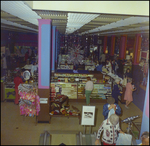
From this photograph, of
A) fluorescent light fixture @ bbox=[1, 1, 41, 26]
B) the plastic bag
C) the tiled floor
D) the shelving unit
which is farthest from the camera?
the shelving unit

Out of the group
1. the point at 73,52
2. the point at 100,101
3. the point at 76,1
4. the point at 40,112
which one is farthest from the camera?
the point at 73,52

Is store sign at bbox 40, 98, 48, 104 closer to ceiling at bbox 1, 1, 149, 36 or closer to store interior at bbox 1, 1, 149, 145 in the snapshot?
store interior at bbox 1, 1, 149, 145

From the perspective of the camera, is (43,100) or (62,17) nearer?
(62,17)

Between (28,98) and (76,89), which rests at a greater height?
(28,98)

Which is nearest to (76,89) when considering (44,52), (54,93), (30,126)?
(54,93)

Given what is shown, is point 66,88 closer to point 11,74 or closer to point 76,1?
point 11,74

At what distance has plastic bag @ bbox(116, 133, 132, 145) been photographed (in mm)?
3273

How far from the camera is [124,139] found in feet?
10.9

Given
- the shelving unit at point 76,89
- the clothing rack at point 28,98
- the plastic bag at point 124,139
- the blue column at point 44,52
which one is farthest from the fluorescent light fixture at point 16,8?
the shelving unit at point 76,89

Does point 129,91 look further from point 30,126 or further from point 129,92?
point 30,126

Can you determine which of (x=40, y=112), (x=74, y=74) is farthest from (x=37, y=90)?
(x=74, y=74)

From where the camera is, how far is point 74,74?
26.6 ft

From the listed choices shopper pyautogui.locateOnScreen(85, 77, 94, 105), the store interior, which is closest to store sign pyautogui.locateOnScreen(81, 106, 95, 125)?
the store interior

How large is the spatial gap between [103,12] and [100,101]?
4835 mm
